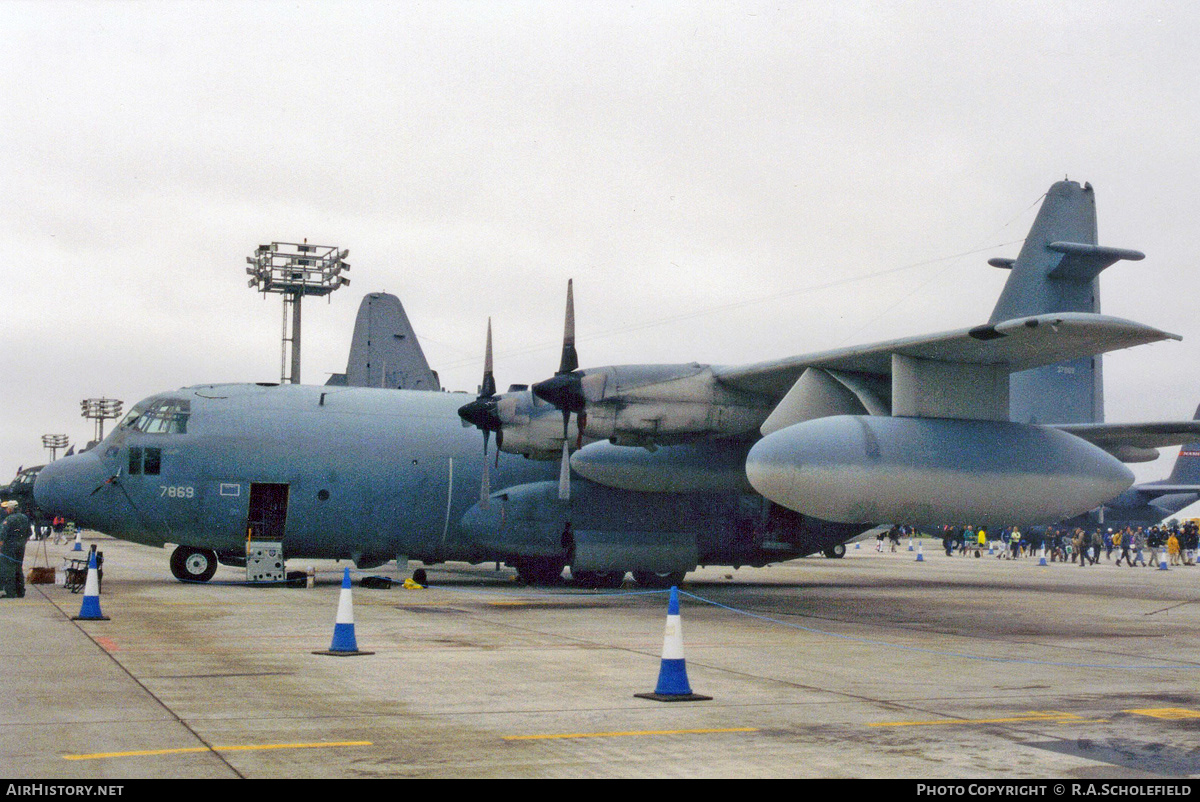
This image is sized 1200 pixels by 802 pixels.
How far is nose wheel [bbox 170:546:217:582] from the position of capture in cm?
2342

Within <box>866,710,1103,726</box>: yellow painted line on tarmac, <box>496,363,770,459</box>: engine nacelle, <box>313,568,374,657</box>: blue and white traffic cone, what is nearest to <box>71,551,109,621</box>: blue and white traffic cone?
<box>313,568,374,657</box>: blue and white traffic cone

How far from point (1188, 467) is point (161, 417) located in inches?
2418

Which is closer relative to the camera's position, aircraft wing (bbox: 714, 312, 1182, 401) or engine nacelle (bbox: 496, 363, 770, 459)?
aircraft wing (bbox: 714, 312, 1182, 401)

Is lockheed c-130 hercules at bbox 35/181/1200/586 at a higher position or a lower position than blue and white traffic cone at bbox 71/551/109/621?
higher

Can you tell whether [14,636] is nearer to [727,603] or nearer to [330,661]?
[330,661]

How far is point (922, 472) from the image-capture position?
16047 mm

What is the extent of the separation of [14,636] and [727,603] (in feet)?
39.6

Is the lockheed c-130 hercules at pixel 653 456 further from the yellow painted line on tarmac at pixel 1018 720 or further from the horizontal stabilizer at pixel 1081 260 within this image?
the yellow painted line on tarmac at pixel 1018 720

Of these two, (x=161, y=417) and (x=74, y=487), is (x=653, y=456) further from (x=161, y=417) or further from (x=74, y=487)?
(x=74, y=487)

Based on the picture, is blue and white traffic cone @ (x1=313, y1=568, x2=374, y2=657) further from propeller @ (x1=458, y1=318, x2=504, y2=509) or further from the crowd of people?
the crowd of people

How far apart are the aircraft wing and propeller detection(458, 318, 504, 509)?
4377 millimetres

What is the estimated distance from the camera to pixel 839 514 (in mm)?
16344

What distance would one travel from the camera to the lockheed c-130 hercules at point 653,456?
1630 centimetres

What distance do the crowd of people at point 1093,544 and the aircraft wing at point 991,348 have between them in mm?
25808
